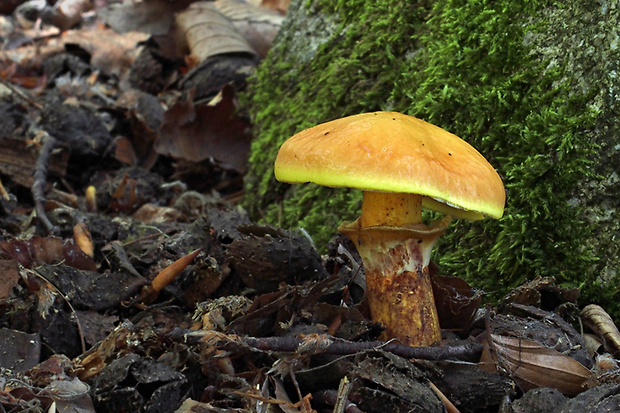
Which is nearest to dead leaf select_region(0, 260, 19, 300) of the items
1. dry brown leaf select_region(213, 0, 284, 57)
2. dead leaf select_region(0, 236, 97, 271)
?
dead leaf select_region(0, 236, 97, 271)

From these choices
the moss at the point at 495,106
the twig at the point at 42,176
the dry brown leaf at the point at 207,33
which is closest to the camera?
the moss at the point at 495,106

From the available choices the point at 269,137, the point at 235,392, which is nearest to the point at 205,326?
the point at 235,392

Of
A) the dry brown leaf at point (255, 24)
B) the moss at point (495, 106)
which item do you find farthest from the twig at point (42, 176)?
the dry brown leaf at point (255, 24)

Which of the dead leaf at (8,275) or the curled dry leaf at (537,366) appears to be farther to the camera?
the dead leaf at (8,275)

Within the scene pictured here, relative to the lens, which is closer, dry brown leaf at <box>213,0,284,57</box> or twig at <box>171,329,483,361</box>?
twig at <box>171,329,483,361</box>

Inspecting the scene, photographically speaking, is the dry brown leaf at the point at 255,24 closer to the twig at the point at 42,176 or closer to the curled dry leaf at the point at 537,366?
the twig at the point at 42,176

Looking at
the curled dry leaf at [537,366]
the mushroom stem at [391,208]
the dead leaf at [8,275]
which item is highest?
the mushroom stem at [391,208]

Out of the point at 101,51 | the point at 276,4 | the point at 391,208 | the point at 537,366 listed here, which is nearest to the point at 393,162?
the point at 391,208

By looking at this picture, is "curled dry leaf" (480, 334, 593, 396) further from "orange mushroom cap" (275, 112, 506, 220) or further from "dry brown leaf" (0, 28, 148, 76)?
"dry brown leaf" (0, 28, 148, 76)
